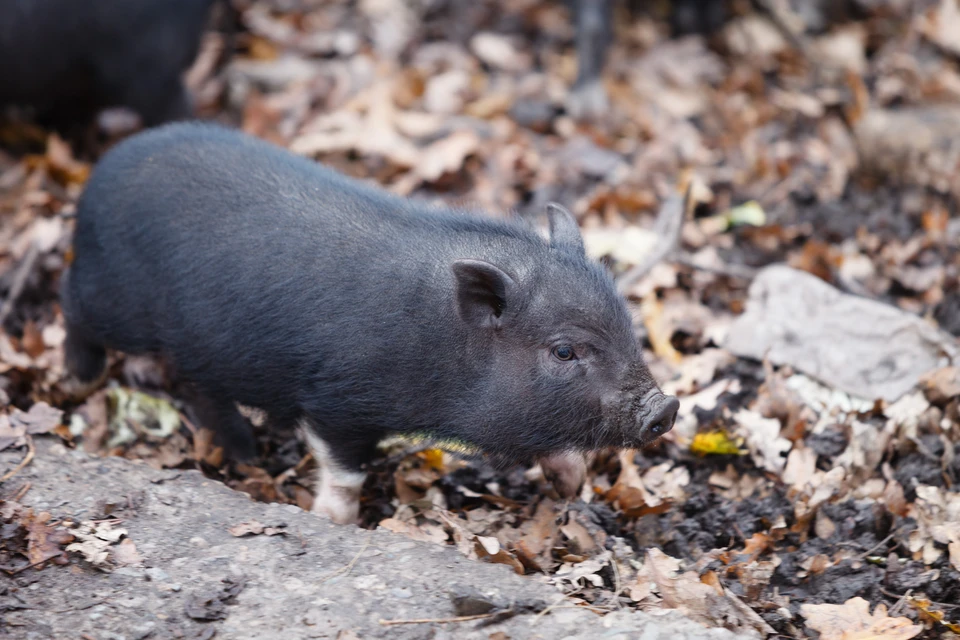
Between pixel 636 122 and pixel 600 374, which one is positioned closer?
pixel 600 374

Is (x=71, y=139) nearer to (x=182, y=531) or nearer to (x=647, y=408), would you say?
(x=182, y=531)

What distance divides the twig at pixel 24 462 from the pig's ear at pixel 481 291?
5.98 feet

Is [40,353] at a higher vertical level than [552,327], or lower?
lower

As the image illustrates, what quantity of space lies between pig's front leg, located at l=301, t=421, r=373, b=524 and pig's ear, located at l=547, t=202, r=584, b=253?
3.90ft

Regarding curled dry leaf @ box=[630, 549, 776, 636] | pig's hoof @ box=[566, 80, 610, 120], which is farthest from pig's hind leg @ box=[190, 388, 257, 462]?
pig's hoof @ box=[566, 80, 610, 120]

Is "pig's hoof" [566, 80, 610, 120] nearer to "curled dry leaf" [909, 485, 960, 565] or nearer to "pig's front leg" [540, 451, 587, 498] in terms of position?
"pig's front leg" [540, 451, 587, 498]

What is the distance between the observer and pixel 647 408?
4105 millimetres

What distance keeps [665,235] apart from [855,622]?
3.10 m

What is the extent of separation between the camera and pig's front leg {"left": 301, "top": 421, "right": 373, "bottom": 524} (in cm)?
449

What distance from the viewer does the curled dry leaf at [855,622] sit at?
3.72 meters

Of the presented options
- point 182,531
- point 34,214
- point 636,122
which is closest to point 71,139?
point 34,214

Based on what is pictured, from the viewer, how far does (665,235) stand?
21.2 ft

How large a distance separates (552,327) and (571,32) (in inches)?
234

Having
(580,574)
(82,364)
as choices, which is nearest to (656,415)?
(580,574)
